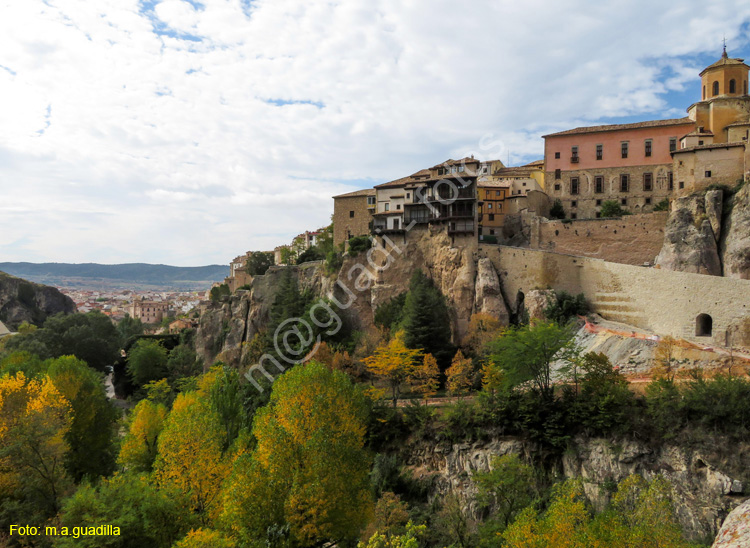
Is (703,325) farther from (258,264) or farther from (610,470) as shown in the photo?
(258,264)

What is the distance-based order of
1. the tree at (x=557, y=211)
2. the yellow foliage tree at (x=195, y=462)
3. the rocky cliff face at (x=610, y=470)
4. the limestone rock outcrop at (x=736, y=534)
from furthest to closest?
1. the tree at (x=557, y=211)
2. the yellow foliage tree at (x=195, y=462)
3. the rocky cliff face at (x=610, y=470)
4. the limestone rock outcrop at (x=736, y=534)

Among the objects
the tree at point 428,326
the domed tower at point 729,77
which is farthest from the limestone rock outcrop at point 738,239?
the tree at point 428,326

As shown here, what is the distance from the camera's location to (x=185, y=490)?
66.6 ft

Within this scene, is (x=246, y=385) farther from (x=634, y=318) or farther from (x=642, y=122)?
(x=642, y=122)

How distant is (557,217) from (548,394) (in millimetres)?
22351

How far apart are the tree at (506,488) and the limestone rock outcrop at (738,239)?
19.3 meters

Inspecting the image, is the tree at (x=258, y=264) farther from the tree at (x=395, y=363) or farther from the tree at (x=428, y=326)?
the tree at (x=395, y=363)

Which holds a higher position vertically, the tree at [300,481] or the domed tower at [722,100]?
the domed tower at [722,100]

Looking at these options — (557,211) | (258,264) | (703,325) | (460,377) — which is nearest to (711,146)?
(557,211)

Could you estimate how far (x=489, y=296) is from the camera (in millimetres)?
37188

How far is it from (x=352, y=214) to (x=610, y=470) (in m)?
32.8

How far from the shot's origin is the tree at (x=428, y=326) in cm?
3541

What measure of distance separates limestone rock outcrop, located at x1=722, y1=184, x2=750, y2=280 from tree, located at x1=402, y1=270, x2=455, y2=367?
18298 millimetres

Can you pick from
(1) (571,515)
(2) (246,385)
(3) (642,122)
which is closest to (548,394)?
(1) (571,515)
